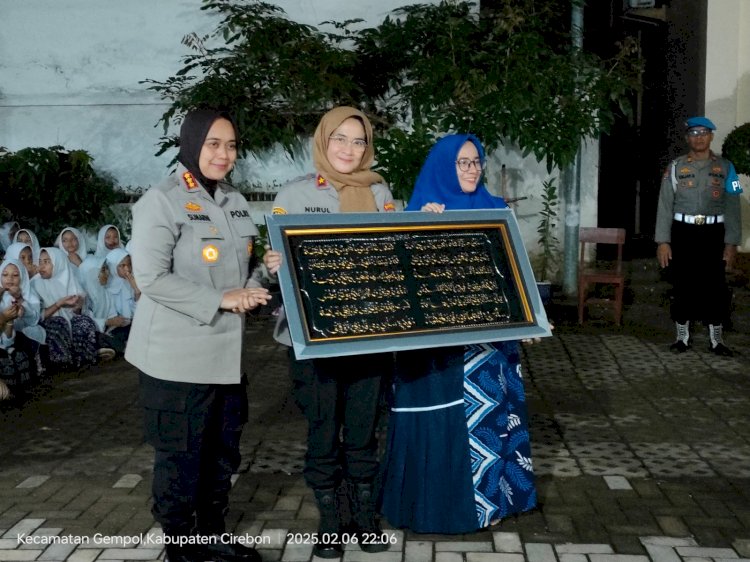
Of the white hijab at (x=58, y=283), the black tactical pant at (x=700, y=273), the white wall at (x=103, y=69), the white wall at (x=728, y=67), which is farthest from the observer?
the white wall at (x=728, y=67)

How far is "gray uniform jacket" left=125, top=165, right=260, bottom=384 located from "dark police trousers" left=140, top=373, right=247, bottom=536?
0.08m

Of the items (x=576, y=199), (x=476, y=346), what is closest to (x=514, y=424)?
(x=476, y=346)

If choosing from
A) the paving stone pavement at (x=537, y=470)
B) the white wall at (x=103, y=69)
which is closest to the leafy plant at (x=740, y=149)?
the paving stone pavement at (x=537, y=470)

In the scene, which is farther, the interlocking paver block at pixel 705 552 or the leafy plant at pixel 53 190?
the leafy plant at pixel 53 190

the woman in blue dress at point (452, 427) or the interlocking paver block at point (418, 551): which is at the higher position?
the woman in blue dress at point (452, 427)

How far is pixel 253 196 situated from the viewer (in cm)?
1259

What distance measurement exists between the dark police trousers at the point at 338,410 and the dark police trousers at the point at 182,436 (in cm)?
33

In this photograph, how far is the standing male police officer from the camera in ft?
29.7

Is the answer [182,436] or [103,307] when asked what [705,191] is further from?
[182,436]

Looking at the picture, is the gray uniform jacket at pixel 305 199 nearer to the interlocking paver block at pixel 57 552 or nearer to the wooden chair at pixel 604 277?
the interlocking paver block at pixel 57 552

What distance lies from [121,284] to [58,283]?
820 mm

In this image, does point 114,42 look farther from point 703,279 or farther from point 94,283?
point 703,279

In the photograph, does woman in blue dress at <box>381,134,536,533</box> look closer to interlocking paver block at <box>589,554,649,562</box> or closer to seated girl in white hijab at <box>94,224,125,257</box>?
interlocking paver block at <box>589,554,649,562</box>

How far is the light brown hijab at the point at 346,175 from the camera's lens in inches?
175
